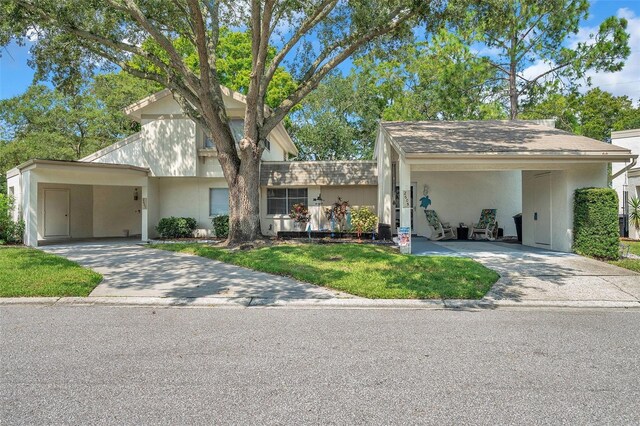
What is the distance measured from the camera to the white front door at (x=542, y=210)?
12.5 meters

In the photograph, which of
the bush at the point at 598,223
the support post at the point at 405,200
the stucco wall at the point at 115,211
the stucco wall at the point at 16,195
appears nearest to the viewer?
the bush at the point at 598,223

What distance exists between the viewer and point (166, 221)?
17.0 m

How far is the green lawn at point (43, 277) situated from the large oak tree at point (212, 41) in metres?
4.94

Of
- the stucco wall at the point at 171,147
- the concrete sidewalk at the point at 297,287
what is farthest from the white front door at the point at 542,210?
the stucco wall at the point at 171,147

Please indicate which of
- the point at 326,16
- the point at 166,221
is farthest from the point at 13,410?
the point at 166,221

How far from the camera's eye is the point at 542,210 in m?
12.8

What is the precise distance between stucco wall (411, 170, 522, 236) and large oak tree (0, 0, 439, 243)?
5946mm

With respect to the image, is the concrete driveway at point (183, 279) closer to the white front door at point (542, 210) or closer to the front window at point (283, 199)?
the front window at point (283, 199)

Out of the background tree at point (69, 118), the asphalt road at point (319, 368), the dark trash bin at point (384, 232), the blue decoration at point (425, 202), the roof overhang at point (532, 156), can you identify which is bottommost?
the asphalt road at point (319, 368)

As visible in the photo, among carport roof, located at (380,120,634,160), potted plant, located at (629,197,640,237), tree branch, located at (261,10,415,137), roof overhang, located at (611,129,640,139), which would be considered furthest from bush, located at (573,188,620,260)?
roof overhang, located at (611,129,640,139)

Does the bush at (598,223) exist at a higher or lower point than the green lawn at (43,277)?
higher

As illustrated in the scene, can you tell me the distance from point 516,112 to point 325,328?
22795 millimetres

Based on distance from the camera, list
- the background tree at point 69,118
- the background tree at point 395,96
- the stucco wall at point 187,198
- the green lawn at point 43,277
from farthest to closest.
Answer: the background tree at point 69,118, the background tree at point 395,96, the stucco wall at point 187,198, the green lawn at point 43,277

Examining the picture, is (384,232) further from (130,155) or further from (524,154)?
(130,155)
